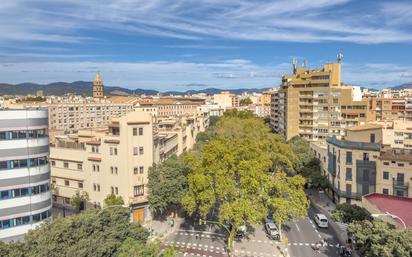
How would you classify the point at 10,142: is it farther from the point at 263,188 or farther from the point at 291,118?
the point at 291,118

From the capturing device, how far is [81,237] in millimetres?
27344

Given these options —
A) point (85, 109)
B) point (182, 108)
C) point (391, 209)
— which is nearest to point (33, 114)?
point (391, 209)

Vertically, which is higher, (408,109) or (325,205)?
(408,109)

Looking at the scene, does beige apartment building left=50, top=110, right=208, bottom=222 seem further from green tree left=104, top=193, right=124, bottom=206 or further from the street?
the street

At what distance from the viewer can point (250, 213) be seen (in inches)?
1542

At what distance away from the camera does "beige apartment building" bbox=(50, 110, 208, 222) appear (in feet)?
168

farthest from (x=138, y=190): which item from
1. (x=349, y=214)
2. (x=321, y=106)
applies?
(x=321, y=106)

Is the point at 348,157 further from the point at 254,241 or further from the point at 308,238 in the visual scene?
the point at 254,241

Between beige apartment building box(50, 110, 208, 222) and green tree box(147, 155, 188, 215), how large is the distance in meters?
1.67

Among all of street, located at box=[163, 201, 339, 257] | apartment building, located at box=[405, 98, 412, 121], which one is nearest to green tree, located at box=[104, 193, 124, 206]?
street, located at box=[163, 201, 339, 257]

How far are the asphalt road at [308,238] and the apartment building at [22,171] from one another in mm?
28439

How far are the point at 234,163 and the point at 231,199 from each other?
4.86 m

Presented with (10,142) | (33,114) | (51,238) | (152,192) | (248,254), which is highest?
(33,114)

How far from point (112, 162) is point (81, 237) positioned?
25.2 meters
